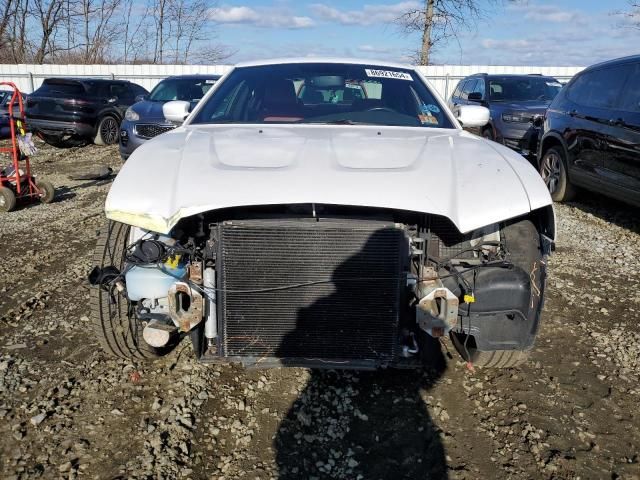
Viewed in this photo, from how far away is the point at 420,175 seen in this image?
2.42 meters

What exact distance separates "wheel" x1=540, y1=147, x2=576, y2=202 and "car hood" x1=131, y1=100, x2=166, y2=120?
20.1ft

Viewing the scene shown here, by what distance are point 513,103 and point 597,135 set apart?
397cm

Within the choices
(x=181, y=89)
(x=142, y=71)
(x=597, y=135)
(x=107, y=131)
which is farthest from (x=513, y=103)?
(x=142, y=71)

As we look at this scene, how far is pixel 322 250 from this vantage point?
2375 millimetres

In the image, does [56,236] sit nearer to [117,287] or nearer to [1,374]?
[1,374]

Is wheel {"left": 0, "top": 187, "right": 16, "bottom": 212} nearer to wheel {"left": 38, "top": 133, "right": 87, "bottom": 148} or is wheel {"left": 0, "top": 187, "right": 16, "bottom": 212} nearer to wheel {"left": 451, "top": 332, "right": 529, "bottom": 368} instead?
wheel {"left": 451, "top": 332, "right": 529, "bottom": 368}

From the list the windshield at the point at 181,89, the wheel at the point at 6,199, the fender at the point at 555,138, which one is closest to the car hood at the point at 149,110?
the windshield at the point at 181,89

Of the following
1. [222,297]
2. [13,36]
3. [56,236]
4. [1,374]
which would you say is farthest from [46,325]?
[13,36]

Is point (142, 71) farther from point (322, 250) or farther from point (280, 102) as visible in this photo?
point (322, 250)

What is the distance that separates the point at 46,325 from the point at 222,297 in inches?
72.4

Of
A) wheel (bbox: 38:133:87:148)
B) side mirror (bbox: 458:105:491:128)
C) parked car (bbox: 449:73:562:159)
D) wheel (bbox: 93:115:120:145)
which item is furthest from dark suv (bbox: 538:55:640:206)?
wheel (bbox: 38:133:87:148)

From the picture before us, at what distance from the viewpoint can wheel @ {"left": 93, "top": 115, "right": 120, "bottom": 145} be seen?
13289 millimetres

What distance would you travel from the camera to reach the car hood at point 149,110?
9359 mm

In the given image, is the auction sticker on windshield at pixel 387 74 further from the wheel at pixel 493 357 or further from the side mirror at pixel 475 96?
the side mirror at pixel 475 96
